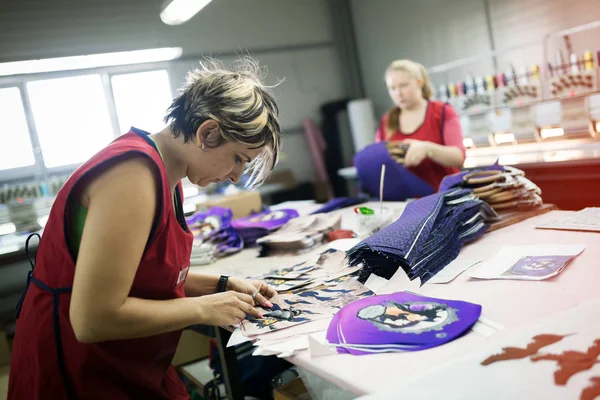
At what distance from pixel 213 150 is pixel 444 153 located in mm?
2014

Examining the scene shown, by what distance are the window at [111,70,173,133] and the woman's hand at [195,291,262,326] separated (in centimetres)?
529

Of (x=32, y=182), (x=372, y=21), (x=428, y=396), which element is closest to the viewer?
(x=428, y=396)

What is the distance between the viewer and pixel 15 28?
18.5 feet

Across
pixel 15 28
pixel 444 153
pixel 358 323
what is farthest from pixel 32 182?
pixel 358 323

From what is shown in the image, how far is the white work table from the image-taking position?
100 cm

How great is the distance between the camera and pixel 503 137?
4.33 metres

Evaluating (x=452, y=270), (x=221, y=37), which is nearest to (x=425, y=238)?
(x=452, y=270)

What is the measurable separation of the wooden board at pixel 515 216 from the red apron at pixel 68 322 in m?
1.27

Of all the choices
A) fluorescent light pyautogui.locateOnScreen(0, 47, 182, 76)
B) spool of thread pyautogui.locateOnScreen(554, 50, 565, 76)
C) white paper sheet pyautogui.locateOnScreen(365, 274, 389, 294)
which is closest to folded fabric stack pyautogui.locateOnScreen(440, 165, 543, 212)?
white paper sheet pyautogui.locateOnScreen(365, 274, 389, 294)

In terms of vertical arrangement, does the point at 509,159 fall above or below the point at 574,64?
below

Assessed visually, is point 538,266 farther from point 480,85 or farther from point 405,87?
point 480,85

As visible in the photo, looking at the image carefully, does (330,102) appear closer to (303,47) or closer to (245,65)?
(303,47)

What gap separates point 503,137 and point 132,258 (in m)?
3.90

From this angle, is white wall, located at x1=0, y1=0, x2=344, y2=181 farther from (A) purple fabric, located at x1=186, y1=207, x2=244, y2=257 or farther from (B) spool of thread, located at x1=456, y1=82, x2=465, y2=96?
(A) purple fabric, located at x1=186, y1=207, x2=244, y2=257
